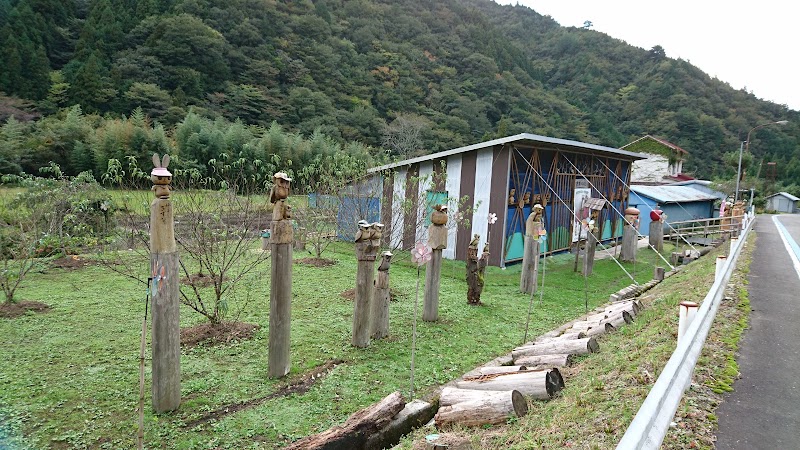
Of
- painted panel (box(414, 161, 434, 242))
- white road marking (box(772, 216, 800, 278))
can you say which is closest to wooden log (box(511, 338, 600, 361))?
white road marking (box(772, 216, 800, 278))

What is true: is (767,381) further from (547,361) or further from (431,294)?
A: (431,294)

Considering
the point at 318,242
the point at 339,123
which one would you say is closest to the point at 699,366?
the point at 318,242

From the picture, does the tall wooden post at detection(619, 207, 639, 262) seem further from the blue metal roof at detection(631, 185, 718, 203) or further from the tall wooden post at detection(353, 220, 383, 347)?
the tall wooden post at detection(353, 220, 383, 347)

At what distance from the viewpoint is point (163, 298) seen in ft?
15.5

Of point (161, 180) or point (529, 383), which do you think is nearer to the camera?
point (529, 383)

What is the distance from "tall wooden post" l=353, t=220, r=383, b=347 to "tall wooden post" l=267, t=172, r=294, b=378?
121 cm

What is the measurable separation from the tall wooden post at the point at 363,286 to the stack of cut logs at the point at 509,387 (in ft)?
6.41

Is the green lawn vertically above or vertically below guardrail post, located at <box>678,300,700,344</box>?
below

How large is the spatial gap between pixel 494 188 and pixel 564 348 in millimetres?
8790

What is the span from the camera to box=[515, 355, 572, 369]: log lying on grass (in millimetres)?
5293

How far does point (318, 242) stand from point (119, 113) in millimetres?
22398

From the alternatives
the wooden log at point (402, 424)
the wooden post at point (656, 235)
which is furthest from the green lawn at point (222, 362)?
the wooden post at point (656, 235)

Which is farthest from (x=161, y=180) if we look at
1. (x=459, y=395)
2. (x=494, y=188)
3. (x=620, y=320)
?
(x=494, y=188)

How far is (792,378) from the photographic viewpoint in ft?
14.6
